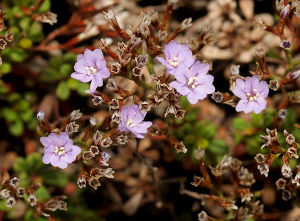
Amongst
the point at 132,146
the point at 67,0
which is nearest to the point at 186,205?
the point at 132,146

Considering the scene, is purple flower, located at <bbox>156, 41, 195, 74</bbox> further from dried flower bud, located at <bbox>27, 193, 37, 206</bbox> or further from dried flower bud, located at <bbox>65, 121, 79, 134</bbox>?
dried flower bud, located at <bbox>27, 193, 37, 206</bbox>

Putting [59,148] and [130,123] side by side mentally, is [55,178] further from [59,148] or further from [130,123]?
[130,123]

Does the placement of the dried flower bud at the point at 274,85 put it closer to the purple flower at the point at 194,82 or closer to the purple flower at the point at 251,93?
the purple flower at the point at 251,93

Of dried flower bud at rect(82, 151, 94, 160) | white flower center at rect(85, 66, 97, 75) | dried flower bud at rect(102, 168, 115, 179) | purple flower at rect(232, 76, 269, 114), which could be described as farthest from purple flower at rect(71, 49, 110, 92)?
purple flower at rect(232, 76, 269, 114)

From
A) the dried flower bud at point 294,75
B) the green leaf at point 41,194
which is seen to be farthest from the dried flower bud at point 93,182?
the dried flower bud at point 294,75

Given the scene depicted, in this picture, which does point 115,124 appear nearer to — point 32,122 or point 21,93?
point 32,122

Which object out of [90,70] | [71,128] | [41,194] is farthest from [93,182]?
[41,194]

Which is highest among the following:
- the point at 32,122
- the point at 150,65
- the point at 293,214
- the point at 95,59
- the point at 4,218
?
the point at 95,59
